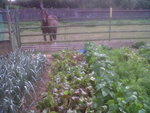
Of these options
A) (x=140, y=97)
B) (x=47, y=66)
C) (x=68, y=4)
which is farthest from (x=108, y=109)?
(x=68, y=4)

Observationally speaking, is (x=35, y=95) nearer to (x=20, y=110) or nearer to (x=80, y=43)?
(x=20, y=110)

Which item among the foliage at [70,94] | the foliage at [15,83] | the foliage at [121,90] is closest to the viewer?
the foliage at [121,90]

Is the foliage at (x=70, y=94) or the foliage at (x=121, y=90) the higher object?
the foliage at (x=121, y=90)

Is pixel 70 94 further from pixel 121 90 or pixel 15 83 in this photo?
pixel 15 83

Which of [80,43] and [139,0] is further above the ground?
[139,0]

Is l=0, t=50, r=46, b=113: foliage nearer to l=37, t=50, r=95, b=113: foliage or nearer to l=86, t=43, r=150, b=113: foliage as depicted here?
l=37, t=50, r=95, b=113: foliage

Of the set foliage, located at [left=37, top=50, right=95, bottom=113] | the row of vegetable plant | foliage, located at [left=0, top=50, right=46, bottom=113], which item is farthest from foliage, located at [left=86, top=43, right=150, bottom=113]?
foliage, located at [left=0, top=50, right=46, bottom=113]

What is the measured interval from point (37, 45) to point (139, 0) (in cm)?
1671

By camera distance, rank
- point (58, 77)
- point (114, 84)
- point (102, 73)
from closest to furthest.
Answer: point (114, 84), point (102, 73), point (58, 77)

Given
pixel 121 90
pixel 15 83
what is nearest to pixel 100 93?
pixel 121 90

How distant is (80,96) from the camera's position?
3.77 m

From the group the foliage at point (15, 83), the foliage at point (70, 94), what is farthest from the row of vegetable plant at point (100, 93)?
the foliage at point (15, 83)

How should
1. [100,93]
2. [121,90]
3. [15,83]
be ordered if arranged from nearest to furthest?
[121,90] < [100,93] < [15,83]

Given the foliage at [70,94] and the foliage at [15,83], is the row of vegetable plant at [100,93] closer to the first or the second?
the foliage at [70,94]
